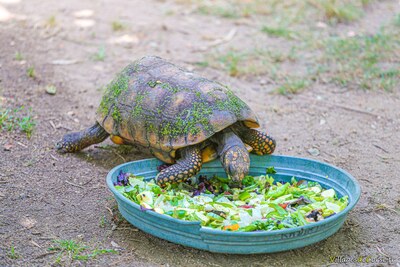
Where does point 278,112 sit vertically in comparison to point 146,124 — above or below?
below

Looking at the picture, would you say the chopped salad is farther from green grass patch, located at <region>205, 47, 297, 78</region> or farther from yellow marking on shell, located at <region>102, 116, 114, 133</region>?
green grass patch, located at <region>205, 47, 297, 78</region>

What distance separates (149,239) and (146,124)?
121 centimetres

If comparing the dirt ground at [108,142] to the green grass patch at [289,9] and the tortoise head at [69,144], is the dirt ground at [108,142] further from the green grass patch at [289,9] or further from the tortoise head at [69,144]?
the green grass patch at [289,9]

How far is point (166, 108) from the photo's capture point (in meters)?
5.40

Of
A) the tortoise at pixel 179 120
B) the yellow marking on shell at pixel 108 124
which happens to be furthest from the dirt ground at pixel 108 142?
the tortoise at pixel 179 120

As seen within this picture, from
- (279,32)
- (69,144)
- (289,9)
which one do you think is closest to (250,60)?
(279,32)

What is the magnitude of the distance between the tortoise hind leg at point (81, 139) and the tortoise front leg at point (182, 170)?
114 cm

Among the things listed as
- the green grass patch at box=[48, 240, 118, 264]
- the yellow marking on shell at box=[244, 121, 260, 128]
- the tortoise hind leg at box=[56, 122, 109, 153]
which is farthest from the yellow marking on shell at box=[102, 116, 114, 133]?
the green grass patch at box=[48, 240, 118, 264]

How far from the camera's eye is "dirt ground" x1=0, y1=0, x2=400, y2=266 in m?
4.57

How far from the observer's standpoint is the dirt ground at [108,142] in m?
4.57

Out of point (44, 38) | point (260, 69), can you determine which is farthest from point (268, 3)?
point (44, 38)

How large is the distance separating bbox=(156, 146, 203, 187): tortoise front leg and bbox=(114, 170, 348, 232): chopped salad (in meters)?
0.06

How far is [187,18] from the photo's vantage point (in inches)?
411

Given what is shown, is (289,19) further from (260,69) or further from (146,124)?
(146,124)
